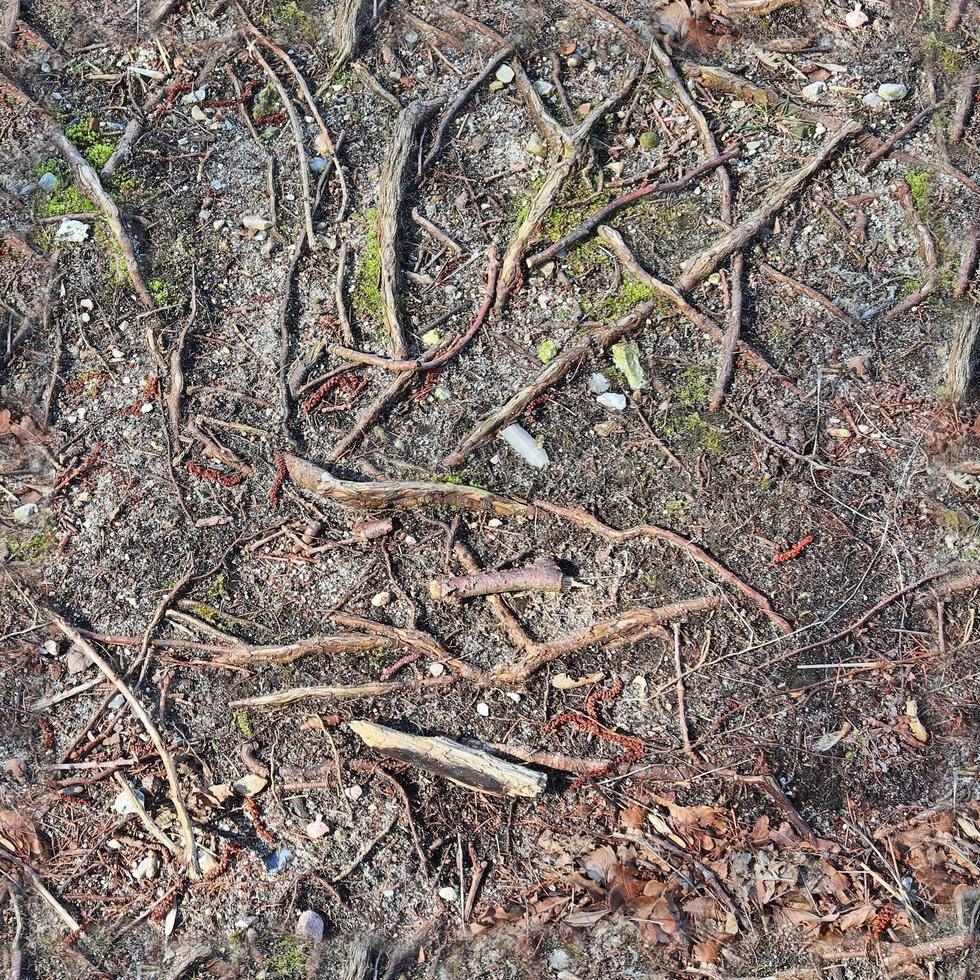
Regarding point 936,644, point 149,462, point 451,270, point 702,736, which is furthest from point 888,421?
point 149,462

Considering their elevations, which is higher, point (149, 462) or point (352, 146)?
point (352, 146)

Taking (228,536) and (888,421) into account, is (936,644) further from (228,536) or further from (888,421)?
(228,536)

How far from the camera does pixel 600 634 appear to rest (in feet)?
11.1

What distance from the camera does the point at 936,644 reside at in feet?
11.1

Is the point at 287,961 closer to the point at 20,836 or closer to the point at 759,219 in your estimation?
the point at 20,836

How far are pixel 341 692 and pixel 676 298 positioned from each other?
6.96ft

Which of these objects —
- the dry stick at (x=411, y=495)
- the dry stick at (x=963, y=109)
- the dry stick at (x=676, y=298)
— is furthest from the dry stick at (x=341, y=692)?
the dry stick at (x=963, y=109)

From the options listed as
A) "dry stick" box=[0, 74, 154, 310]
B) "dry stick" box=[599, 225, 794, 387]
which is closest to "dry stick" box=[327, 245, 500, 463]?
"dry stick" box=[599, 225, 794, 387]

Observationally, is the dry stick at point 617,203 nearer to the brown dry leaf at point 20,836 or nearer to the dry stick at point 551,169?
the dry stick at point 551,169

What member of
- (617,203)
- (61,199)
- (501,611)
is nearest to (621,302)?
(617,203)

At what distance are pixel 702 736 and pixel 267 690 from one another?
1.58m

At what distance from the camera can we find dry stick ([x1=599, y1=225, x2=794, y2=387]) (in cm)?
382

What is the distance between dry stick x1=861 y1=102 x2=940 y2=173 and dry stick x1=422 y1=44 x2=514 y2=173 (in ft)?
5.83

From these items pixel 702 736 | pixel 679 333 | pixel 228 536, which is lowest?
pixel 702 736
